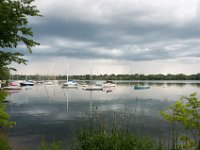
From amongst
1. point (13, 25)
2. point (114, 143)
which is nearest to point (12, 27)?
point (13, 25)

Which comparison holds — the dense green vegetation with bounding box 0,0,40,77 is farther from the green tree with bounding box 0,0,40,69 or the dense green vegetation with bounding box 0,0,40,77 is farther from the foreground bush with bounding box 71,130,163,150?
the foreground bush with bounding box 71,130,163,150

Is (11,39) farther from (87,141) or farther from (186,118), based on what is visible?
(186,118)

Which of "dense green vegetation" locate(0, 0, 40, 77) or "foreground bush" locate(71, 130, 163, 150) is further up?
"dense green vegetation" locate(0, 0, 40, 77)

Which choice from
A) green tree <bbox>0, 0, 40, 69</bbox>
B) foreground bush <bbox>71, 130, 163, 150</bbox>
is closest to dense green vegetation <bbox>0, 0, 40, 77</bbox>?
green tree <bbox>0, 0, 40, 69</bbox>

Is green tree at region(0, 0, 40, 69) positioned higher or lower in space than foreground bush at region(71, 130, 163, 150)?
higher

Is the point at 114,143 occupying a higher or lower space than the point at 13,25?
lower

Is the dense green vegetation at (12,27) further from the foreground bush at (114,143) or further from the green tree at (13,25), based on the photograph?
the foreground bush at (114,143)

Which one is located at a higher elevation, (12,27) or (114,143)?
(12,27)

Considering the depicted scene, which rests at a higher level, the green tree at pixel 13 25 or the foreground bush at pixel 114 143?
the green tree at pixel 13 25

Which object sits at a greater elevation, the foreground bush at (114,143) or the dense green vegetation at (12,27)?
the dense green vegetation at (12,27)

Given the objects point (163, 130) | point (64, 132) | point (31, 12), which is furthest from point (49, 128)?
point (31, 12)

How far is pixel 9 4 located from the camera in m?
8.06

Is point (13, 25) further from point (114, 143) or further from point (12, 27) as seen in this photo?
point (114, 143)

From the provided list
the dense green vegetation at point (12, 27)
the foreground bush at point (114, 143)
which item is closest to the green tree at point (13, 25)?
the dense green vegetation at point (12, 27)
